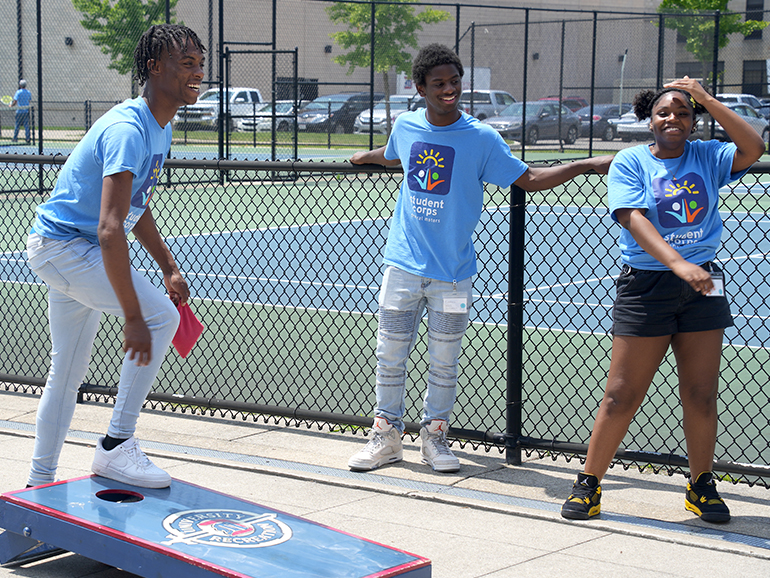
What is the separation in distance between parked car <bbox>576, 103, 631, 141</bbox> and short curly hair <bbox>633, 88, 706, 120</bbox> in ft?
97.2

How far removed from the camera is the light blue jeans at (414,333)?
15.9ft

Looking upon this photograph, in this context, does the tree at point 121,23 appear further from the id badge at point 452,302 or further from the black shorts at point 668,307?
the black shorts at point 668,307

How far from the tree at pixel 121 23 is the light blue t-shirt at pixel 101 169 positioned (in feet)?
63.5

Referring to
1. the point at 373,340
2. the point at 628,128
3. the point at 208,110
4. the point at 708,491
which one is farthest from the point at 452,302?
the point at 628,128

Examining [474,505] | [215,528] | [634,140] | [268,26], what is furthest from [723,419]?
[268,26]

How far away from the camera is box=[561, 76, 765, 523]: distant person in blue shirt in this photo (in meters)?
4.08

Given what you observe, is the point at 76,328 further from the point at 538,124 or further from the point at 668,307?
the point at 538,124

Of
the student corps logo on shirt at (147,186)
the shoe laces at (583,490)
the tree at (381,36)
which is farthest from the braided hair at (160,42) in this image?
the tree at (381,36)

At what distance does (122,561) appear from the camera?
341 cm

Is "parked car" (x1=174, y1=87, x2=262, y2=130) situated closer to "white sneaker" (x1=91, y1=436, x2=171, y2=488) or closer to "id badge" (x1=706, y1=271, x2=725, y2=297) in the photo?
"white sneaker" (x1=91, y1=436, x2=171, y2=488)

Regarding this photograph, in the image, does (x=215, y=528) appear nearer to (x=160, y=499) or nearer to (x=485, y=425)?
(x=160, y=499)

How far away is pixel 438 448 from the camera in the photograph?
5047 millimetres

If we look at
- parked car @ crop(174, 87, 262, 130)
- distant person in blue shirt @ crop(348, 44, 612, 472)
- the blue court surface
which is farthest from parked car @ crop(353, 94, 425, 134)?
distant person in blue shirt @ crop(348, 44, 612, 472)

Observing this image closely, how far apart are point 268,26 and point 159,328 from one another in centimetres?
3428
